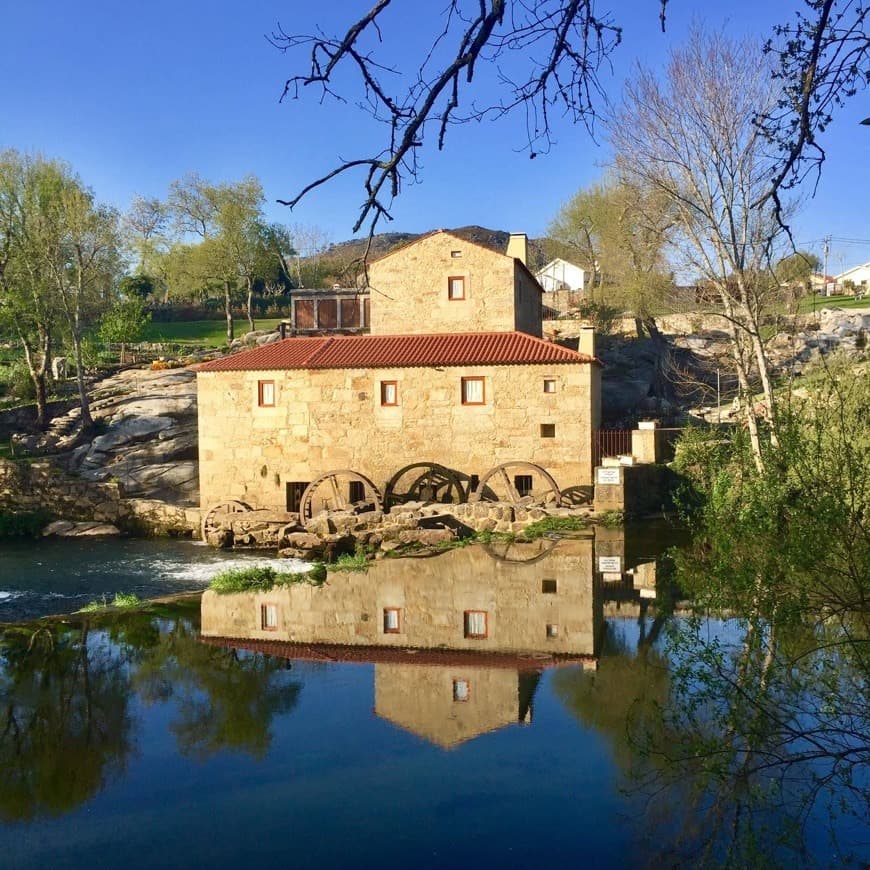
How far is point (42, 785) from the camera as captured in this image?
6.99m

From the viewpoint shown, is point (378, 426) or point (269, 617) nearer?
point (269, 617)

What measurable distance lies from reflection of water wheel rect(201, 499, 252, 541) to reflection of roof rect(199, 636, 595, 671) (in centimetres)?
1270

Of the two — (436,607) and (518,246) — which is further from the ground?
(518,246)

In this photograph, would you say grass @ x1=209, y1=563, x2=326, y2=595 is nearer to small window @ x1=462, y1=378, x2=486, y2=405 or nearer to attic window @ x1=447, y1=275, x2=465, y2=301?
small window @ x1=462, y1=378, x2=486, y2=405

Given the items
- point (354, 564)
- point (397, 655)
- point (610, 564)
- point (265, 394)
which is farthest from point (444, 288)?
point (397, 655)

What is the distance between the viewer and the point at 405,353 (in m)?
24.1

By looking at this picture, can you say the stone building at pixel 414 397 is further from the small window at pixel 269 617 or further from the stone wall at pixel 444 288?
the small window at pixel 269 617

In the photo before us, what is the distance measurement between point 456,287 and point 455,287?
0.04 metres

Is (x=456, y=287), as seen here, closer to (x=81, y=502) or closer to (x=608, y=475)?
(x=608, y=475)

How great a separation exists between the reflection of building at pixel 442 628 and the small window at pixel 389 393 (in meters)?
8.04

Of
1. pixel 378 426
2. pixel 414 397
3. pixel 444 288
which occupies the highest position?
pixel 444 288

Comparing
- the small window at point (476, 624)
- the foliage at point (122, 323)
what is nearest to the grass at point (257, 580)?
the small window at point (476, 624)

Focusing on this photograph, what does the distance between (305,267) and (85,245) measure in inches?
1284

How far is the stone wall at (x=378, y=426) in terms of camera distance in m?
22.8
